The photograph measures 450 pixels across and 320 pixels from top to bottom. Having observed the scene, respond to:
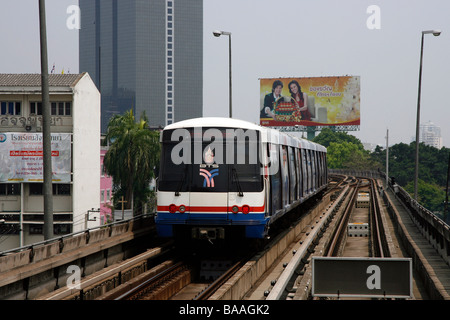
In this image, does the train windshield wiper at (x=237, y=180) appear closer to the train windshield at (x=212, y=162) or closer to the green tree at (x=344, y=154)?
the train windshield at (x=212, y=162)

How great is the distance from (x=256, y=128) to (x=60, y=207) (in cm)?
3557

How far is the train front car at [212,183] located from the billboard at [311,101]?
77271 millimetres

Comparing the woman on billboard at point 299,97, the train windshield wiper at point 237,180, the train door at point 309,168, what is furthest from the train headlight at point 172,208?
the woman on billboard at point 299,97

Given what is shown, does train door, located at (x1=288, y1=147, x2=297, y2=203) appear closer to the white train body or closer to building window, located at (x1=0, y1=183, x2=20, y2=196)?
the white train body

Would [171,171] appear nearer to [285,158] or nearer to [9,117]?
[285,158]

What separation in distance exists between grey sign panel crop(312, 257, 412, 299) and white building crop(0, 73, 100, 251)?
39.0 metres

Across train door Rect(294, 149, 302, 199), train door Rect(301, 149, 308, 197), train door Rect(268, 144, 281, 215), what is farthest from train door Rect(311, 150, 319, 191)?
train door Rect(268, 144, 281, 215)

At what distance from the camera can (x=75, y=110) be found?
49.4 meters

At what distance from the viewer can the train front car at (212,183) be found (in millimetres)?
14914

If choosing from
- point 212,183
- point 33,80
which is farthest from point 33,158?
point 212,183

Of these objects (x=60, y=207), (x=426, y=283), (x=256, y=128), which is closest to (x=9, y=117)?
(x=60, y=207)

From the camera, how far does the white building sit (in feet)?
157

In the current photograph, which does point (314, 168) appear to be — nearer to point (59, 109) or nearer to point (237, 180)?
point (237, 180)

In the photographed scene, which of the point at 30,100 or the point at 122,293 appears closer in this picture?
the point at 122,293
